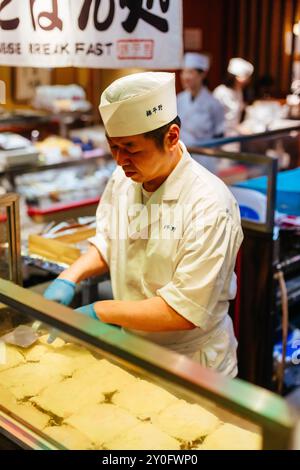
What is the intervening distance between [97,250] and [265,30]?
34.7 ft

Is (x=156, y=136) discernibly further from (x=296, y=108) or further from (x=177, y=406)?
(x=296, y=108)

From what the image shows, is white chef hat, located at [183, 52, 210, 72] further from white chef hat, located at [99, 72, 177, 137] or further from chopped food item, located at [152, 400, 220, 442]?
chopped food item, located at [152, 400, 220, 442]

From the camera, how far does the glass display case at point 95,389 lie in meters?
Result: 1.23

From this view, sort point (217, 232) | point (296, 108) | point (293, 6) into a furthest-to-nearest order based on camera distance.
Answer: point (293, 6)
point (296, 108)
point (217, 232)

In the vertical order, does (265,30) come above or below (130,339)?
above

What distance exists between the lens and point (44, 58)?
9.04 ft

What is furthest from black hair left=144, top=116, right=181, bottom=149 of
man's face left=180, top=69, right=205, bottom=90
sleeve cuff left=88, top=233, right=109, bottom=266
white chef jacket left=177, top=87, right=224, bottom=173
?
man's face left=180, top=69, right=205, bottom=90

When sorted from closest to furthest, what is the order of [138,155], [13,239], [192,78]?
[138,155], [13,239], [192,78]

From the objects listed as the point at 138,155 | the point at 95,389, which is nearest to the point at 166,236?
the point at 138,155

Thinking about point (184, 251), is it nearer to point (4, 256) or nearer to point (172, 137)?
point (172, 137)

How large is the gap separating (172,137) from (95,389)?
33.1 inches

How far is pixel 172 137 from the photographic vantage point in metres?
2.00

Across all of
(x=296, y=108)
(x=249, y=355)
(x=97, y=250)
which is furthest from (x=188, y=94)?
(x=97, y=250)
